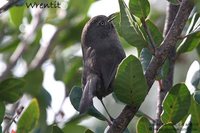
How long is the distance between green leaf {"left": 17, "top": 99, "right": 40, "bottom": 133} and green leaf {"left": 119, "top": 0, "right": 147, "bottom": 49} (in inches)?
24.0

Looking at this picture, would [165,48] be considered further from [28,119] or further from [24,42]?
[24,42]

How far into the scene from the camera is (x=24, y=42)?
4910 mm

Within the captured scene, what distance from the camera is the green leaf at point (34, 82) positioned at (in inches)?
173

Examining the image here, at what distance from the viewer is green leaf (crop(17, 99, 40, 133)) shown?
10.4 feet

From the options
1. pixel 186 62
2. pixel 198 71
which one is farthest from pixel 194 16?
pixel 186 62

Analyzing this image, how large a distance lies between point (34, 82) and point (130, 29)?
151cm

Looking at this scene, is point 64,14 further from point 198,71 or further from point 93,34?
point 198,71

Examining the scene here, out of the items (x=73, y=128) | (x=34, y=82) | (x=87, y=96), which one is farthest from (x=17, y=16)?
(x=87, y=96)

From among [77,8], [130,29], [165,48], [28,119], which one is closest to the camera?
[165,48]

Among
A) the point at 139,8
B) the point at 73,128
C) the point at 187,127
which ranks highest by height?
the point at 139,8

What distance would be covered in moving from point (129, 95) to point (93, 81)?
0.69 metres

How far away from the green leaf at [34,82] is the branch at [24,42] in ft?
0.61

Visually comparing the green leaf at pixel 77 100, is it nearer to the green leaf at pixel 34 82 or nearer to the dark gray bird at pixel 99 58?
the dark gray bird at pixel 99 58

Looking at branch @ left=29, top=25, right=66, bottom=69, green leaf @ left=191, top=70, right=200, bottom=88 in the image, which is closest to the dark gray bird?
green leaf @ left=191, top=70, right=200, bottom=88
